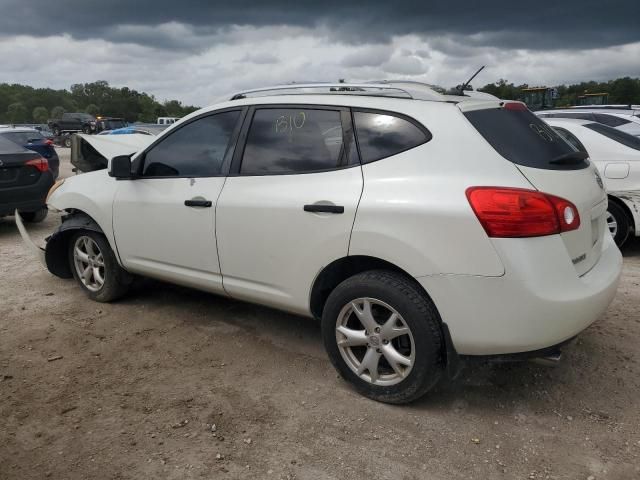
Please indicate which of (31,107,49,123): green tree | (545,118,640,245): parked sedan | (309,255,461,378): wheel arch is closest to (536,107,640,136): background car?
(545,118,640,245): parked sedan

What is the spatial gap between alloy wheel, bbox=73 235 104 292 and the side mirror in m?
0.85

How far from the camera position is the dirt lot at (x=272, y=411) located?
106 inches

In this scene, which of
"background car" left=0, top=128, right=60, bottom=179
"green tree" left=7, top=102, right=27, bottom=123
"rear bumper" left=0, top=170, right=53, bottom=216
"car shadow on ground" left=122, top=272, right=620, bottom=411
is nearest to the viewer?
"car shadow on ground" left=122, top=272, right=620, bottom=411

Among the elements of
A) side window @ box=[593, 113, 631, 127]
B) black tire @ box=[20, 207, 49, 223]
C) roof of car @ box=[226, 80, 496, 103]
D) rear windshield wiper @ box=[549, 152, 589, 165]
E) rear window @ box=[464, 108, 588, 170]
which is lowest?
black tire @ box=[20, 207, 49, 223]

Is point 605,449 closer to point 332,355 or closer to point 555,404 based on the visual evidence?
point 555,404

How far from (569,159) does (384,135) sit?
1.01m

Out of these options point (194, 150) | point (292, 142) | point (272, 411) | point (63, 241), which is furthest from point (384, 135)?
point (63, 241)

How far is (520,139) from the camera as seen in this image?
3.00 meters

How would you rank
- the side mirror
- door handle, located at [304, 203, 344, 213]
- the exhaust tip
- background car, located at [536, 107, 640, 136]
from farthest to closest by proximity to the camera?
background car, located at [536, 107, 640, 136]
the side mirror
door handle, located at [304, 203, 344, 213]
the exhaust tip

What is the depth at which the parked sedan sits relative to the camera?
20.0ft

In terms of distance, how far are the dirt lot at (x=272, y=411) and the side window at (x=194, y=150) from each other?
1216 millimetres

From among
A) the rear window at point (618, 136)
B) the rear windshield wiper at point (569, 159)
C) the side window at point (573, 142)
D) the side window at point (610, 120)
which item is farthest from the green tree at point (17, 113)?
the rear windshield wiper at point (569, 159)

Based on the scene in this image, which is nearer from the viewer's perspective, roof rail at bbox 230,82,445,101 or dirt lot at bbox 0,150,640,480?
dirt lot at bbox 0,150,640,480

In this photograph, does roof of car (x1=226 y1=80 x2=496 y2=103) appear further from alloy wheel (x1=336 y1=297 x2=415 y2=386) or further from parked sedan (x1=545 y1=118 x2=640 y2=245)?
parked sedan (x1=545 y1=118 x2=640 y2=245)
